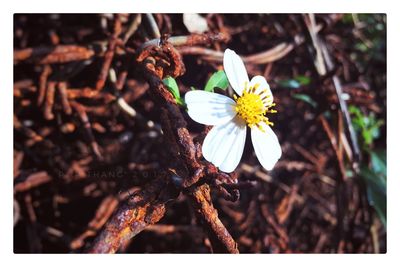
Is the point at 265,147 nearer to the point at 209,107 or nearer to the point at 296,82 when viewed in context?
the point at 209,107

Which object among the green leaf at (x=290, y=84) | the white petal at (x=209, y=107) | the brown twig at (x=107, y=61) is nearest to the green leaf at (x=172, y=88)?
the white petal at (x=209, y=107)

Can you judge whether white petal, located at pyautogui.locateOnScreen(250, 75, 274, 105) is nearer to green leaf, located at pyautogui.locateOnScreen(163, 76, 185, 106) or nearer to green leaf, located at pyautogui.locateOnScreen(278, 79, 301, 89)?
green leaf, located at pyautogui.locateOnScreen(163, 76, 185, 106)

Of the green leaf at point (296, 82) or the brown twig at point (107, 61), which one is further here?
the green leaf at point (296, 82)

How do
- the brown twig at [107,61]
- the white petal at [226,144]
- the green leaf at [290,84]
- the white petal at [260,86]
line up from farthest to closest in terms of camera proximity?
the green leaf at [290,84]
the brown twig at [107,61]
the white petal at [260,86]
the white petal at [226,144]

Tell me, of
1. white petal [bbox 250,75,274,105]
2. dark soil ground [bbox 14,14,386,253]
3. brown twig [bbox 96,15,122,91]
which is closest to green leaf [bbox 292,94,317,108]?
dark soil ground [bbox 14,14,386,253]

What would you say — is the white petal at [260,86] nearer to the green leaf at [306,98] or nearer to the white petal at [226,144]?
the white petal at [226,144]

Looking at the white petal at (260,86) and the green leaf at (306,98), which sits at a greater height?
the white petal at (260,86)
